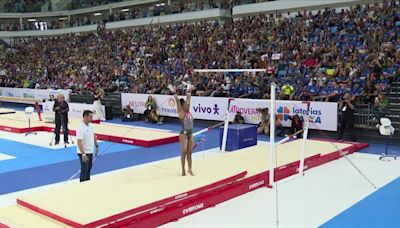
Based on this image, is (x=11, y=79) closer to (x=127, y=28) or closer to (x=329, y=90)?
(x=127, y=28)

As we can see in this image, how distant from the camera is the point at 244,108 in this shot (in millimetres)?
16484

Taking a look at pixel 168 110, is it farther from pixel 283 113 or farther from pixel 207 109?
pixel 283 113

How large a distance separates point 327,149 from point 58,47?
3189 centimetres

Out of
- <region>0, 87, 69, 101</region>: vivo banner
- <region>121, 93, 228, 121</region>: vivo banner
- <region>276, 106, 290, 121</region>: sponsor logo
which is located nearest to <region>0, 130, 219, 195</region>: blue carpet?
<region>276, 106, 290, 121</region>: sponsor logo

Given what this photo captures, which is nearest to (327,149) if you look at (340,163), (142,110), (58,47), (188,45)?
(340,163)

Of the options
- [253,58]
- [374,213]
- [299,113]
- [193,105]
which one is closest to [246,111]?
[299,113]

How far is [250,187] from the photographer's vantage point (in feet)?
28.2

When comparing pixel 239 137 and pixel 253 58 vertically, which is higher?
pixel 253 58

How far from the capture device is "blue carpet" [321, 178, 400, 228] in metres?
6.72

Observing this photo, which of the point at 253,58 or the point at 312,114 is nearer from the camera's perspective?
the point at 312,114

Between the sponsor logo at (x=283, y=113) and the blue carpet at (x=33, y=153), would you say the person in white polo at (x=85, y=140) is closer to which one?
the blue carpet at (x=33, y=153)

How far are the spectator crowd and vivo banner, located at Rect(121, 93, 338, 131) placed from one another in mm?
685

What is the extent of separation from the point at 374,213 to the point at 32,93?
2598cm

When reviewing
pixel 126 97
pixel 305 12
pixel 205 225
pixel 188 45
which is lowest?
pixel 205 225
